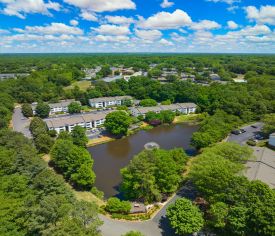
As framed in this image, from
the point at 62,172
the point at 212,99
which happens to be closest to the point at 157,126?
the point at 212,99

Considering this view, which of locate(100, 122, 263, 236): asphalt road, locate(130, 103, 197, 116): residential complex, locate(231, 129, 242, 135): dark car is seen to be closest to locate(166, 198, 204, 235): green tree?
locate(100, 122, 263, 236): asphalt road

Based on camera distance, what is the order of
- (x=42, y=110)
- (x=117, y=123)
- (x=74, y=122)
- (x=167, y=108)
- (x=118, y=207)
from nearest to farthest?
(x=118, y=207) < (x=117, y=123) < (x=74, y=122) < (x=42, y=110) < (x=167, y=108)

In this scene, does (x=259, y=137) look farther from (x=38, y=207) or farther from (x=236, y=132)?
(x=38, y=207)

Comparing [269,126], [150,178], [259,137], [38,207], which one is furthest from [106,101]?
[38,207]

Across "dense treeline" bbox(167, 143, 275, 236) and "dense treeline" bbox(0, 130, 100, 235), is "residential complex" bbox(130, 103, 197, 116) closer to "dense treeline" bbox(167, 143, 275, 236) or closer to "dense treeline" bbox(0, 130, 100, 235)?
"dense treeline" bbox(0, 130, 100, 235)

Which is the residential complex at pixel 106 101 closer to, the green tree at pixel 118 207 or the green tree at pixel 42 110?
the green tree at pixel 42 110

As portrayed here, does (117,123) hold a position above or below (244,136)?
above

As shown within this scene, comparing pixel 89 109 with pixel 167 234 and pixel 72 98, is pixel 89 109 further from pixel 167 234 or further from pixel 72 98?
pixel 167 234
